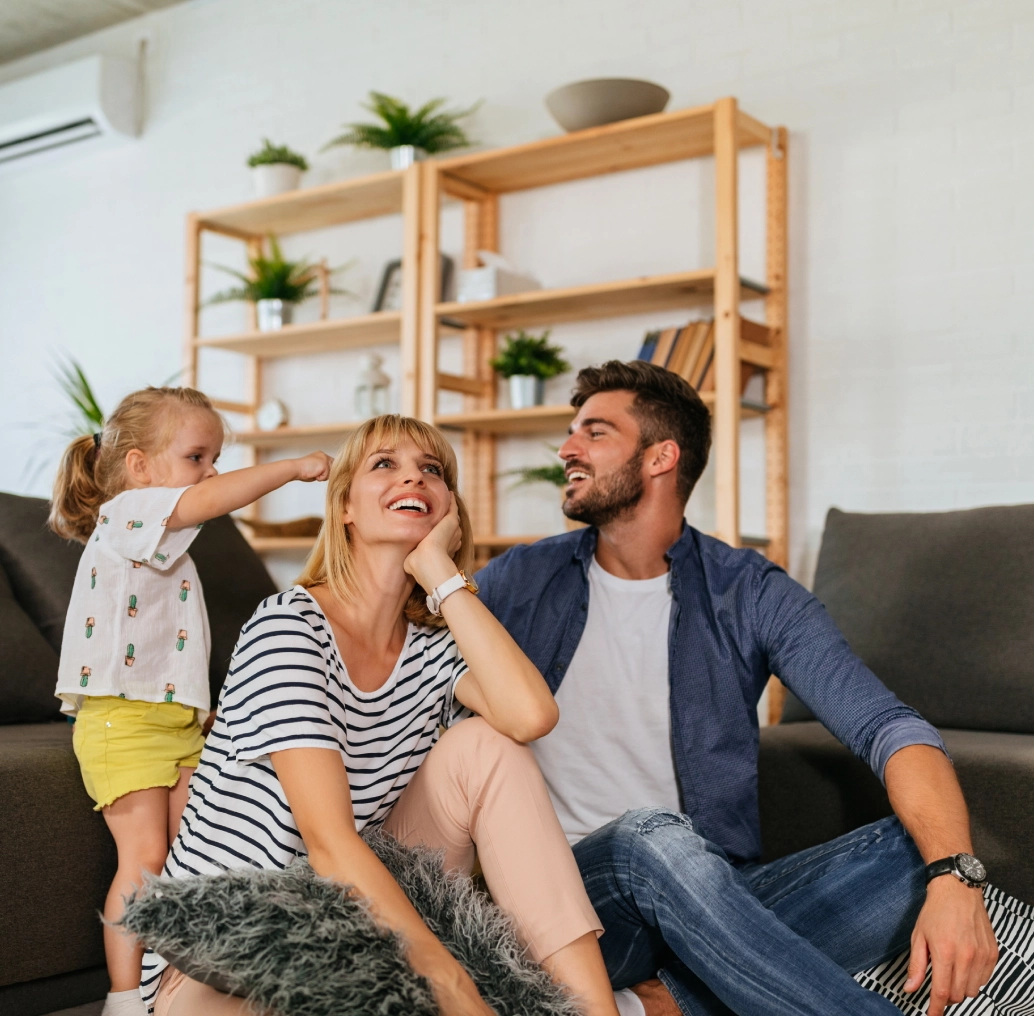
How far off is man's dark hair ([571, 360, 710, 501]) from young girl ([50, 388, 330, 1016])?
25.1 inches

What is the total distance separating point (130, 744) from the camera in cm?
175

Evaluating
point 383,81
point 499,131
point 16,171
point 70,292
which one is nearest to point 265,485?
point 499,131

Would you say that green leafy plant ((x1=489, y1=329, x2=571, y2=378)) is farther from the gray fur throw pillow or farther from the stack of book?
the gray fur throw pillow

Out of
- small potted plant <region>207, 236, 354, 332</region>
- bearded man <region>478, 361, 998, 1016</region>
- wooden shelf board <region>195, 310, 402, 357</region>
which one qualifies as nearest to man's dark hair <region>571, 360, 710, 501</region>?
bearded man <region>478, 361, 998, 1016</region>

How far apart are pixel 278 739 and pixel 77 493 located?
2.69 ft

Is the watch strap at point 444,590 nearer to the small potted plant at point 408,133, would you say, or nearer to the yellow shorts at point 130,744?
the yellow shorts at point 130,744

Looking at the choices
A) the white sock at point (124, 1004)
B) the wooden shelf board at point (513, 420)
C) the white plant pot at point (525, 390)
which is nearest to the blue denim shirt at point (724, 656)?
the white sock at point (124, 1004)

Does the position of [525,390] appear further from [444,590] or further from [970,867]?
[970,867]

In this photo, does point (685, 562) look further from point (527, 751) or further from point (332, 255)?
point (332, 255)

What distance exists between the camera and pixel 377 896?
133cm

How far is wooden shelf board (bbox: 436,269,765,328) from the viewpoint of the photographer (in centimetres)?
330

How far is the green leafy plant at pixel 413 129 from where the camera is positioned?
3859 millimetres

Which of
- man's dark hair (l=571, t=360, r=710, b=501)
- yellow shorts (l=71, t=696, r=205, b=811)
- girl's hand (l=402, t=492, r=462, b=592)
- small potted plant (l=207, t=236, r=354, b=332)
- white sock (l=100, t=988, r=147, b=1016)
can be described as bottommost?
white sock (l=100, t=988, r=147, b=1016)

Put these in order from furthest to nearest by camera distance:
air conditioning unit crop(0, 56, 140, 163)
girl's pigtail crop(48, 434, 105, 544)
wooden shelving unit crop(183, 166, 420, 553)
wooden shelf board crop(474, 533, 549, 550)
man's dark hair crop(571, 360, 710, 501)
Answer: air conditioning unit crop(0, 56, 140, 163) < wooden shelving unit crop(183, 166, 420, 553) < wooden shelf board crop(474, 533, 549, 550) < man's dark hair crop(571, 360, 710, 501) < girl's pigtail crop(48, 434, 105, 544)
